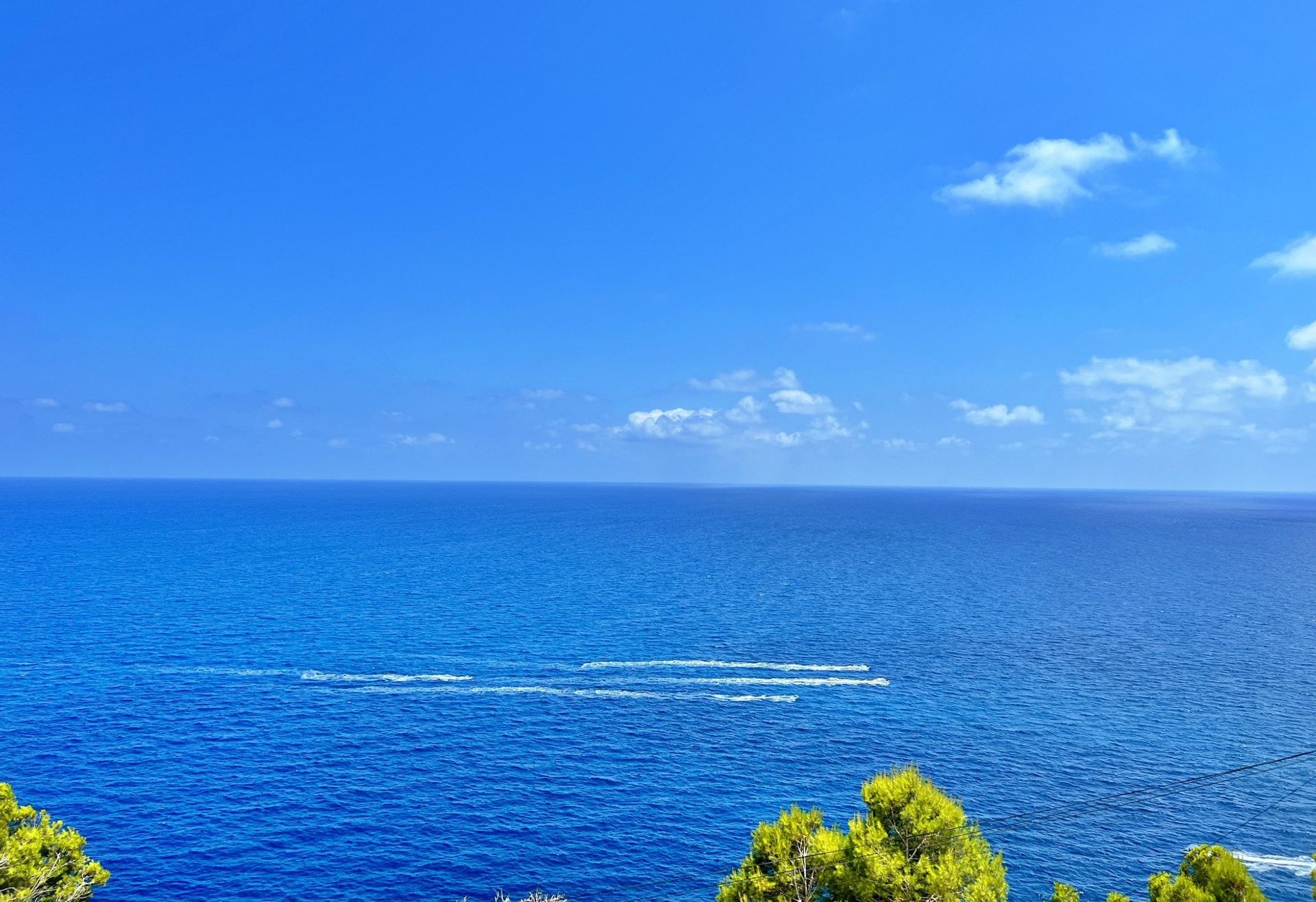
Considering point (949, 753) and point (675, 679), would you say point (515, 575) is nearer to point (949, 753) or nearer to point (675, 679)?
point (675, 679)

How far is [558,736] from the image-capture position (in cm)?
7281

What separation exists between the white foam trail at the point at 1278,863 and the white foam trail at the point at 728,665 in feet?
145

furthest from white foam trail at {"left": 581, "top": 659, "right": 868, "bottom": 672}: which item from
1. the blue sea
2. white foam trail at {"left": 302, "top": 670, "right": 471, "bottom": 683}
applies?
white foam trail at {"left": 302, "top": 670, "right": 471, "bottom": 683}

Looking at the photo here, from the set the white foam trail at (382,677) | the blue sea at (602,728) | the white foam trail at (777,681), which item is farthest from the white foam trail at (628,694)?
the white foam trail at (382,677)

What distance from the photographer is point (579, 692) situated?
278ft

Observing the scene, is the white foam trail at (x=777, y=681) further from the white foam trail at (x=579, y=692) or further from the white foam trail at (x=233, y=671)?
the white foam trail at (x=233, y=671)

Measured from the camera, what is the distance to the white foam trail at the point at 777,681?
87625 millimetres

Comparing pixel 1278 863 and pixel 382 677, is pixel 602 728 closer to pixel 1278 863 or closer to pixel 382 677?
pixel 382 677

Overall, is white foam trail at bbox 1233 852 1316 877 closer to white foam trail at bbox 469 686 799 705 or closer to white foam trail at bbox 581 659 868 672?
white foam trail at bbox 469 686 799 705

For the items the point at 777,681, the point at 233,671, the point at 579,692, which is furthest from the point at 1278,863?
the point at 233,671

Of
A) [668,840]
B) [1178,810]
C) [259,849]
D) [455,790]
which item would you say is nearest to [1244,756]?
[1178,810]

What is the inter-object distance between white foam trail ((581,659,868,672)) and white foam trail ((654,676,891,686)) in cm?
339

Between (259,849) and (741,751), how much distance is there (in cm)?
4210

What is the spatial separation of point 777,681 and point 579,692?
25223 mm
